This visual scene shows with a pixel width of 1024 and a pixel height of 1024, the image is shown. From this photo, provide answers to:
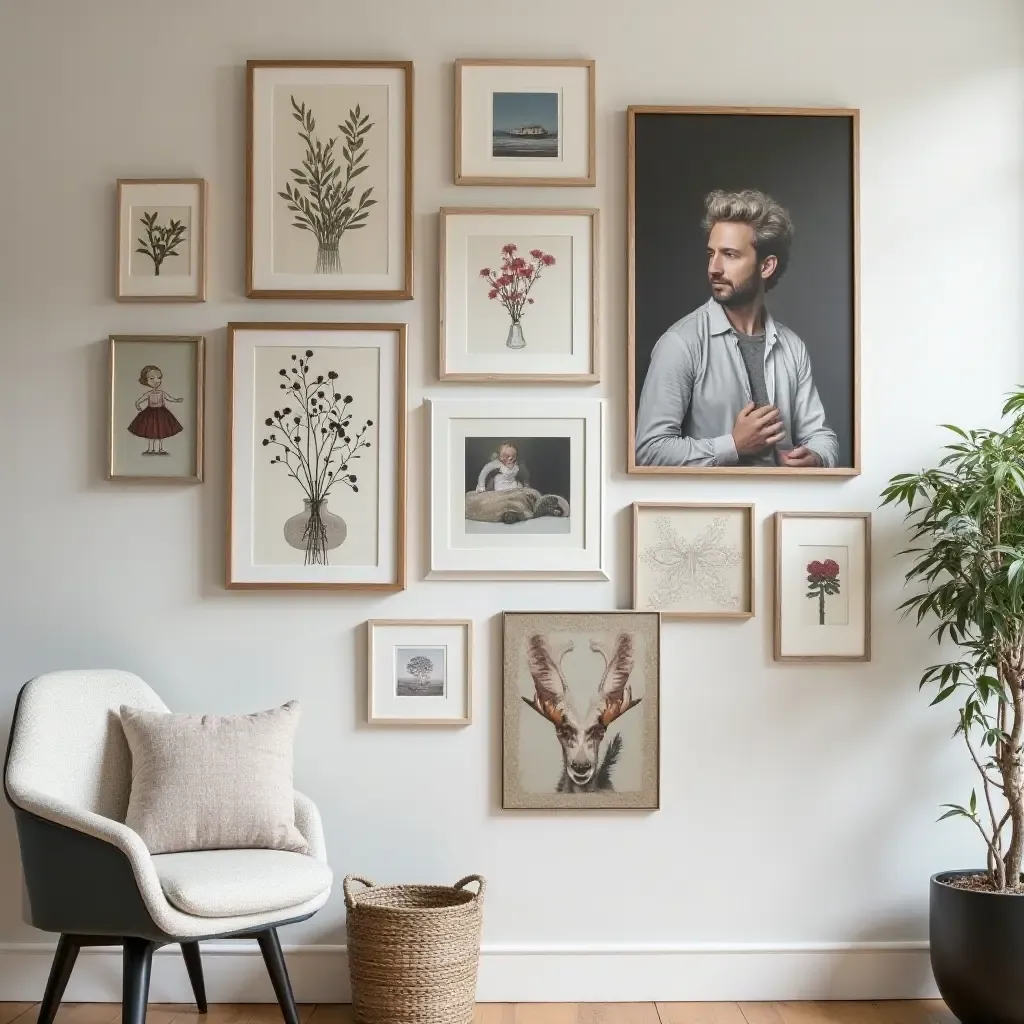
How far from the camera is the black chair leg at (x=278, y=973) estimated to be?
101 inches

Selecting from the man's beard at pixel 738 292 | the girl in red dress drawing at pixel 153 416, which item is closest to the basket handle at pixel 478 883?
the girl in red dress drawing at pixel 153 416

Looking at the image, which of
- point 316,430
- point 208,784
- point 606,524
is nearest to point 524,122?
point 316,430

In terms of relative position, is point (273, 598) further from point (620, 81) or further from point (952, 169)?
point (952, 169)

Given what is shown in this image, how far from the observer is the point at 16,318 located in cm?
297

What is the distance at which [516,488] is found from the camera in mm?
2961

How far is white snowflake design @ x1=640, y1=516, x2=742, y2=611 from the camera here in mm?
2957

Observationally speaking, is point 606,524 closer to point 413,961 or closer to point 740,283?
point 740,283

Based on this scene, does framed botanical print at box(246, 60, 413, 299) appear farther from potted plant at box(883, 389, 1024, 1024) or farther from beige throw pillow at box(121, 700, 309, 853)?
potted plant at box(883, 389, 1024, 1024)

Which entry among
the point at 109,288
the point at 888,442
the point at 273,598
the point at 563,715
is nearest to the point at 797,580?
the point at 888,442

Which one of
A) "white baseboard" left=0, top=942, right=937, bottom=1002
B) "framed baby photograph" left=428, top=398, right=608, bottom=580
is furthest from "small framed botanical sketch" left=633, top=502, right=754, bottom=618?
"white baseboard" left=0, top=942, right=937, bottom=1002

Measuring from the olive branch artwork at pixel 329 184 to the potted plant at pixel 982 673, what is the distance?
160 cm

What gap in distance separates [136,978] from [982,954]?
192 centimetres

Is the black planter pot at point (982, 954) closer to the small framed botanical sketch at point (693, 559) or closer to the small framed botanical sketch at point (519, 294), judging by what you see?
the small framed botanical sketch at point (693, 559)

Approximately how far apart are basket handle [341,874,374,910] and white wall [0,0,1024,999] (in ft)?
0.31
